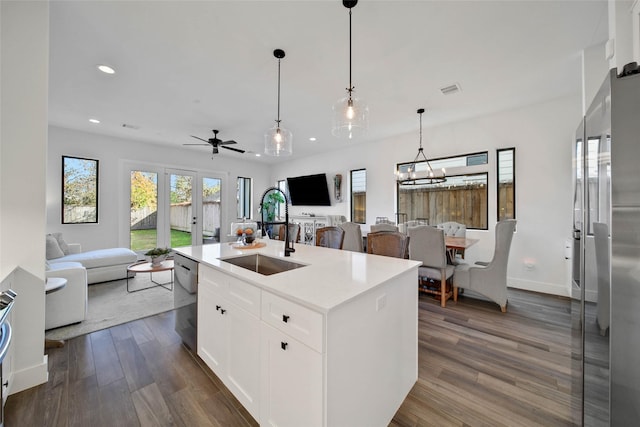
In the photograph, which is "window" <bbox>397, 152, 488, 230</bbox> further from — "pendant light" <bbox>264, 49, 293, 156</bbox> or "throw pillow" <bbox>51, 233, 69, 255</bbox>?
"throw pillow" <bbox>51, 233, 69, 255</bbox>

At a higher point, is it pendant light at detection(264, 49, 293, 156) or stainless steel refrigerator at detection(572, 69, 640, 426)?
pendant light at detection(264, 49, 293, 156)

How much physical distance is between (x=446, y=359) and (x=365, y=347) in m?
1.32

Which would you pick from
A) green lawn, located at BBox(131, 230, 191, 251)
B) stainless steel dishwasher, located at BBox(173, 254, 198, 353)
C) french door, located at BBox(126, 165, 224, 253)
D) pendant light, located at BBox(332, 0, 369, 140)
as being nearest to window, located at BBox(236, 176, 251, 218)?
french door, located at BBox(126, 165, 224, 253)

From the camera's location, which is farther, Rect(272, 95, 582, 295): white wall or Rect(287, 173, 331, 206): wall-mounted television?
Rect(287, 173, 331, 206): wall-mounted television

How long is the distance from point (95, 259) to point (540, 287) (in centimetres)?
708

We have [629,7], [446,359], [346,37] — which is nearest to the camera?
[629,7]

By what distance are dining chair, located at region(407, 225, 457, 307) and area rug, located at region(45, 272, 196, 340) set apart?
8.89ft

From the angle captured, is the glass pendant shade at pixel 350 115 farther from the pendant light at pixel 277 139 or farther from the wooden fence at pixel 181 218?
the wooden fence at pixel 181 218

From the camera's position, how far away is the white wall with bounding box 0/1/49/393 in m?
1.68

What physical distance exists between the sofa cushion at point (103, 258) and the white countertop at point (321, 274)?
2.94 metres

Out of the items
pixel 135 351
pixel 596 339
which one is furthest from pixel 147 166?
pixel 596 339

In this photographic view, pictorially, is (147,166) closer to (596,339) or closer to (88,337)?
(88,337)

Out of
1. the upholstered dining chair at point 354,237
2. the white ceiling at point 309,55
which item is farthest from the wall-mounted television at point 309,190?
the upholstered dining chair at point 354,237

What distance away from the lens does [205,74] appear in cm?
292
